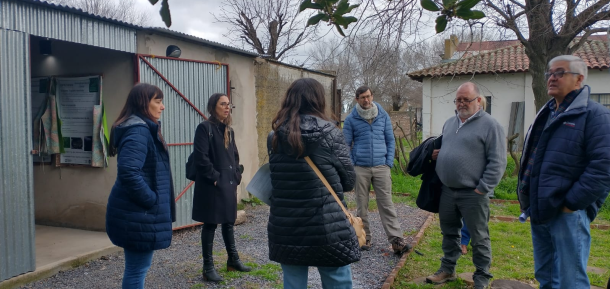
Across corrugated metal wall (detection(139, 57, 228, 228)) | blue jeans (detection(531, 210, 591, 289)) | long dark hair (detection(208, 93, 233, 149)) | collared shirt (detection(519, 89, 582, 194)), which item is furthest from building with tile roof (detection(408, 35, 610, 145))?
blue jeans (detection(531, 210, 591, 289))

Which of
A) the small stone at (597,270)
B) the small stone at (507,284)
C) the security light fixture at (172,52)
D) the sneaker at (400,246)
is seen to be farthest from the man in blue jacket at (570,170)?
the security light fixture at (172,52)

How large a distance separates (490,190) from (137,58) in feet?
15.0

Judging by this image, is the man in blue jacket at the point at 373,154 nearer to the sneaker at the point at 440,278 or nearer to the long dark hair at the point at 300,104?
the sneaker at the point at 440,278

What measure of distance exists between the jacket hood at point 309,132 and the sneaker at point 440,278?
7.61 ft

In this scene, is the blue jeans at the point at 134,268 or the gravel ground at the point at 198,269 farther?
the gravel ground at the point at 198,269

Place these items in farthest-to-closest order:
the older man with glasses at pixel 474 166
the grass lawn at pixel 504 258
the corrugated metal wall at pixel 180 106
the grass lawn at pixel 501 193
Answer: the grass lawn at pixel 501 193 → the corrugated metal wall at pixel 180 106 → the grass lawn at pixel 504 258 → the older man with glasses at pixel 474 166

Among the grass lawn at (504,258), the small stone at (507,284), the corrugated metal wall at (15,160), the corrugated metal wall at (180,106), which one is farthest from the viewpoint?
the corrugated metal wall at (180,106)

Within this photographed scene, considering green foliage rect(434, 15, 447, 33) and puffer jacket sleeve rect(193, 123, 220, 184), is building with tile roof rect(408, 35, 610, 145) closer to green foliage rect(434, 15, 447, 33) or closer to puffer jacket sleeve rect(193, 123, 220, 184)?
puffer jacket sleeve rect(193, 123, 220, 184)

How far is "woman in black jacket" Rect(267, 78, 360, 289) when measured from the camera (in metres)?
2.75

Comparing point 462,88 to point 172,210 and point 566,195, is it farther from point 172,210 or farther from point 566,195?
point 172,210

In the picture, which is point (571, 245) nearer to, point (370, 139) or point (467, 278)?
point (467, 278)

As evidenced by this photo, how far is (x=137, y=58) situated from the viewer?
242 inches

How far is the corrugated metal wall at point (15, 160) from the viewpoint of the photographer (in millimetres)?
4340

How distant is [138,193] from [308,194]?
1171mm
